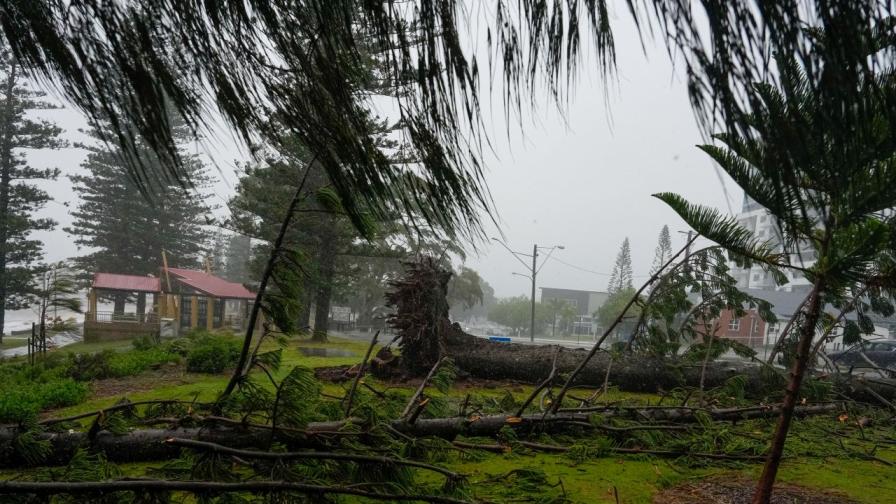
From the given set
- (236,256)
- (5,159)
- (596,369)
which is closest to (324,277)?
(596,369)

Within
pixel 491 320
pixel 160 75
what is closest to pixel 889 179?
pixel 160 75

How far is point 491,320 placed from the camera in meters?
42.3

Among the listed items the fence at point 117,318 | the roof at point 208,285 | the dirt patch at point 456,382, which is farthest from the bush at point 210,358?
the roof at point 208,285

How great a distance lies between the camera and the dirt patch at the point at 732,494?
263 centimetres

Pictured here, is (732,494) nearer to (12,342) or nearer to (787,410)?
(787,410)

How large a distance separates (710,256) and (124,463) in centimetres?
464

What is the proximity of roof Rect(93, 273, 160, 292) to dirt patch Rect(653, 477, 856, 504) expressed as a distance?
1311 centimetres

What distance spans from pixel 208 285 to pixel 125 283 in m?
3.00

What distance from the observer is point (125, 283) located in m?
13.6

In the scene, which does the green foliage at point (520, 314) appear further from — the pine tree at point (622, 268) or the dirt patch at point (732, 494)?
the dirt patch at point (732, 494)

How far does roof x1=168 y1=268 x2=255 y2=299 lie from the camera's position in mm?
15148

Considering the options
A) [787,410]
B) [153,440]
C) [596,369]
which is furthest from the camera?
[596,369]

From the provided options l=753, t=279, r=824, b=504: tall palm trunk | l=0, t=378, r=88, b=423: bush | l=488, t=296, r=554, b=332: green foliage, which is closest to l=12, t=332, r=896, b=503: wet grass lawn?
l=753, t=279, r=824, b=504: tall palm trunk

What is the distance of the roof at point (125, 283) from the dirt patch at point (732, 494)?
43.0 ft
